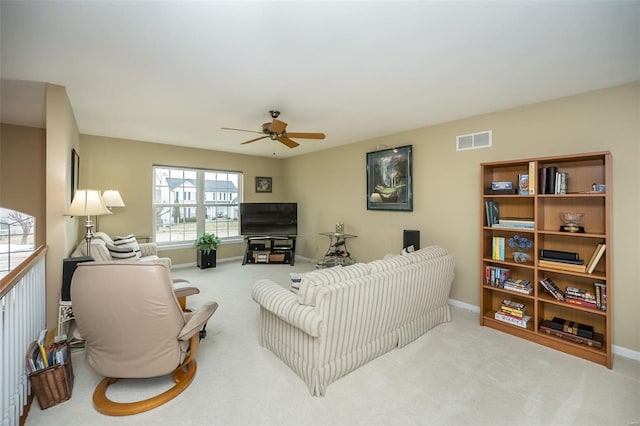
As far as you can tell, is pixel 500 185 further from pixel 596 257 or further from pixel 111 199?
pixel 111 199

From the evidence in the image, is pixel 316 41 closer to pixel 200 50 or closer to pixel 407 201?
pixel 200 50

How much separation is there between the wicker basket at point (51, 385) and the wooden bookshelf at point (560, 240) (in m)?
3.83

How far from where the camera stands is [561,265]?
8.86 feet

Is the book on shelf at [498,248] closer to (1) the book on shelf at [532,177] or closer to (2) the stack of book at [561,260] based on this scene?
(2) the stack of book at [561,260]

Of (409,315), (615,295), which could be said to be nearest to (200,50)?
(409,315)

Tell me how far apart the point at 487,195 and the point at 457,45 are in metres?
1.79

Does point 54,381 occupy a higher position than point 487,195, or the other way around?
point 487,195

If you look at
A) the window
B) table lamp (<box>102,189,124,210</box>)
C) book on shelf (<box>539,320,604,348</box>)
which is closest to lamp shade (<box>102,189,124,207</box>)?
table lamp (<box>102,189,124,210</box>)

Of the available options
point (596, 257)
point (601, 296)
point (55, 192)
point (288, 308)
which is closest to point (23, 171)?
point (55, 192)

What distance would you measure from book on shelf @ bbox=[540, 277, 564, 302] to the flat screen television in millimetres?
4444

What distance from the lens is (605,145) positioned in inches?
104

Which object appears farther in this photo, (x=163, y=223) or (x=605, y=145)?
(x=163, y=223)

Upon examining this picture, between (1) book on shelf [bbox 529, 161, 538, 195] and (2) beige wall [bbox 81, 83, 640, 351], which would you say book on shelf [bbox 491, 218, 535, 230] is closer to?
(2) beige wall [bbox 81, 83, 640, 351]

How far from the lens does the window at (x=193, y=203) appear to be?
18.5 ft
